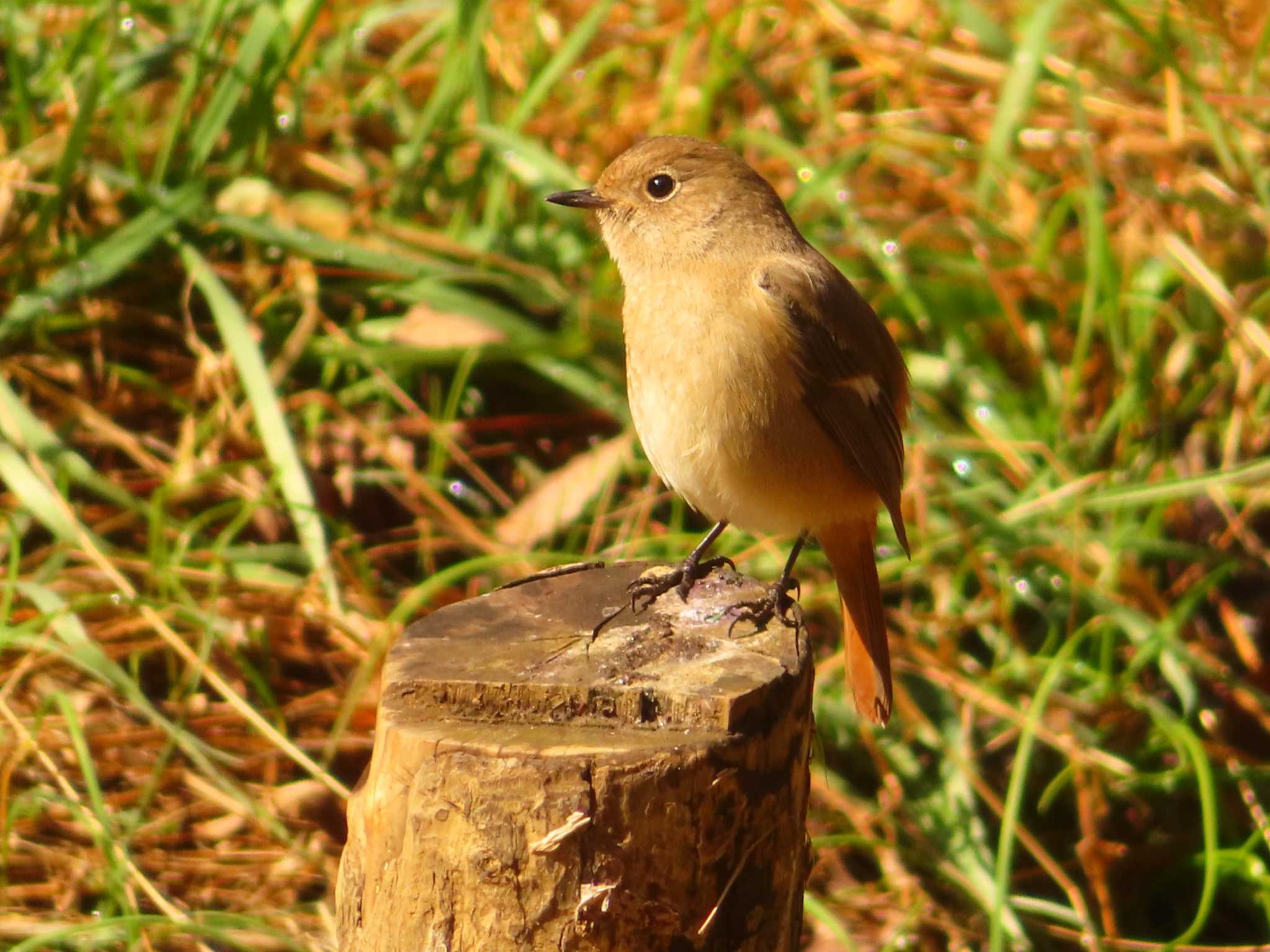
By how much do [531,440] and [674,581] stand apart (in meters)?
2.07

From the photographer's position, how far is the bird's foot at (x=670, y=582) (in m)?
2.67

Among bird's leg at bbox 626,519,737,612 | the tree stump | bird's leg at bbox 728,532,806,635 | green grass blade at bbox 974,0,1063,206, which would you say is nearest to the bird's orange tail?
bird's leg at bbox 626,519,737,612

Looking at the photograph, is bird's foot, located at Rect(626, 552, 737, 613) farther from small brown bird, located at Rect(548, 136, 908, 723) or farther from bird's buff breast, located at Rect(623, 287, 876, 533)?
bird's buff breast, located at Rect(623, 287, 876, 533)

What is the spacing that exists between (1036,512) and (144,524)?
8.16ft

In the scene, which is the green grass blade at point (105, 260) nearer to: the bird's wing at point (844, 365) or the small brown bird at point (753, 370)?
the small brown bird at point (753, 370)

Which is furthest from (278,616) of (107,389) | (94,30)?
(94,30)

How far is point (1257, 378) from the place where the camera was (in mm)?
4914

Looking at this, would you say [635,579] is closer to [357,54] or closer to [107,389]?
[107,389]

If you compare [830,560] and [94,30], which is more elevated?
[94,30]

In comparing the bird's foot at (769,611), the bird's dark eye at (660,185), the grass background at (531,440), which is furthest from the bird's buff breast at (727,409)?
the grass background at (531,440)

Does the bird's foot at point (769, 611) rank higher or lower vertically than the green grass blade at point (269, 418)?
higher

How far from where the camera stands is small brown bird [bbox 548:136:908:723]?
3076 mm

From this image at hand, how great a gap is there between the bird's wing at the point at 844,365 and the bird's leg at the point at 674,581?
42cm

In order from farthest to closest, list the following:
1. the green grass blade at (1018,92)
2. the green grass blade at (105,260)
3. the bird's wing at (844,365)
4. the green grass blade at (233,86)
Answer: the green grass blade at (1018,92), the green grass blade at (233,86), the green grass blade at (105,260), the bird's wing at (844,365)
